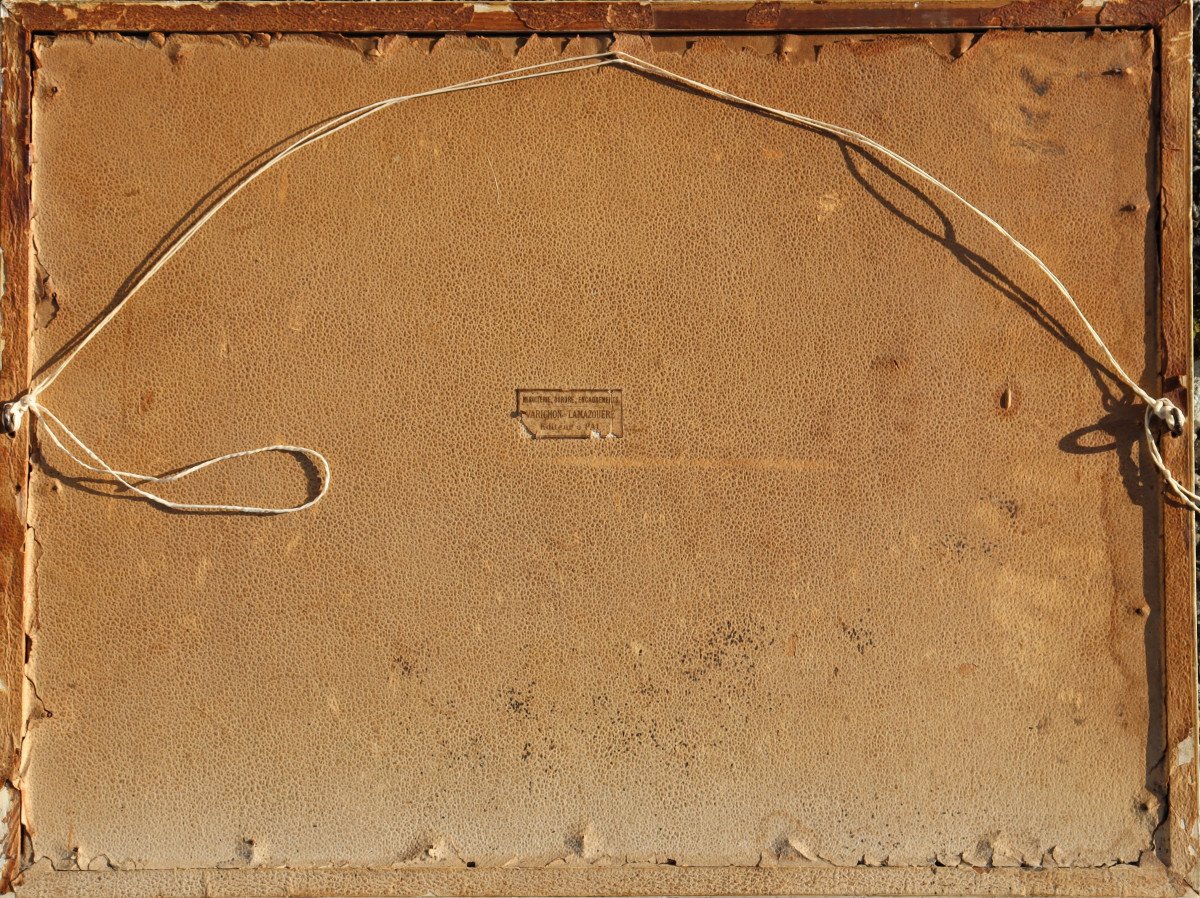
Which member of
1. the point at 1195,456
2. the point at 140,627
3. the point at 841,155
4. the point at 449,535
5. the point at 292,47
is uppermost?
the point at 292,47

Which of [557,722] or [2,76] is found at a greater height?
[2,76]

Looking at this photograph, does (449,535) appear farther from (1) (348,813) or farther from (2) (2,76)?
(2) (2,76)

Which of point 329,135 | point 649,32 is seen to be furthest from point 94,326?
point 649,32

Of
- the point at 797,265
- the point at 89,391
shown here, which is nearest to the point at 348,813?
the point at 89,391

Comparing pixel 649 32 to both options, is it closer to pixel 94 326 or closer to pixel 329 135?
pixel 329 135
